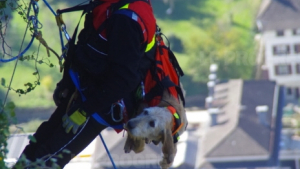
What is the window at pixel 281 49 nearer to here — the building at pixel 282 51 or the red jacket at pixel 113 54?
the building at pixel 282 51

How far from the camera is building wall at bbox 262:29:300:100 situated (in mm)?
38844

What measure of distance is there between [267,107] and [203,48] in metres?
11.5

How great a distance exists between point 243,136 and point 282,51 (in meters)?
11.2

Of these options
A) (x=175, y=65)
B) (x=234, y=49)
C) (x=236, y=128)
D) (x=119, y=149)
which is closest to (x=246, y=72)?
(x=234, y=49)

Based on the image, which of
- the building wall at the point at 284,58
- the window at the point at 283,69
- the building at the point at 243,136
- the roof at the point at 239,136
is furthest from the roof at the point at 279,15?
the roof at the point at 239,136

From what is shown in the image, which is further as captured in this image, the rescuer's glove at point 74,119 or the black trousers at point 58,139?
the black trousers at point 58,139

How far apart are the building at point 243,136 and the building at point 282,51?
22.0ft

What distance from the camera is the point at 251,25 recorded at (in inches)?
1796

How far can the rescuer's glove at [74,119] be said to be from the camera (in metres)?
3.63

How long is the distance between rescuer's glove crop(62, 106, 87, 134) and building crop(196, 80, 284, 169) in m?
23.9

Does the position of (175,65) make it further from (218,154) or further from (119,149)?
(218,154)

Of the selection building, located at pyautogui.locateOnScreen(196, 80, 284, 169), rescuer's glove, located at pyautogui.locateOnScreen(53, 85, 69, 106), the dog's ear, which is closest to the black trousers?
rescuer's glove, located at pyautogui.locateOnScreen(53, 85, 69, 106)

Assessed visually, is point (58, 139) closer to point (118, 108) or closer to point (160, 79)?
point (118, 108)

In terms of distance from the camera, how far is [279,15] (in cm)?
4100
